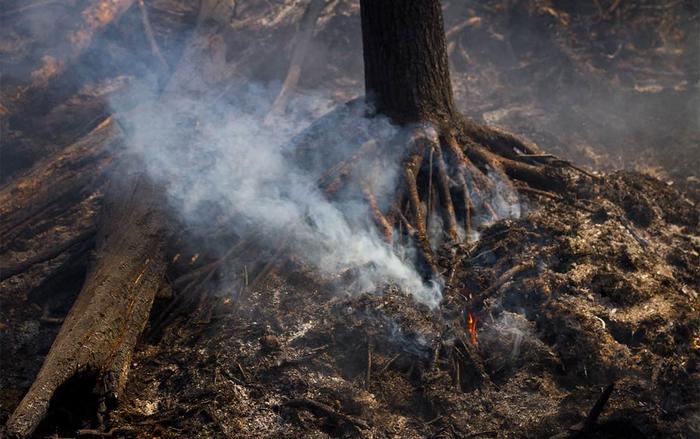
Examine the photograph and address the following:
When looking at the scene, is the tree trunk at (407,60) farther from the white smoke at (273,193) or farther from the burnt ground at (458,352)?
the burnt ground at (458,352)

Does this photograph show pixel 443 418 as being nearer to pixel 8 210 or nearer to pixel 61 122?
pixel 8 210

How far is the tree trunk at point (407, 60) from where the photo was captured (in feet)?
15.3

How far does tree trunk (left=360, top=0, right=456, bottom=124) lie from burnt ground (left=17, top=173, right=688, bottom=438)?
1434mm

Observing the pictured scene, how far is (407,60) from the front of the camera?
4.84 m

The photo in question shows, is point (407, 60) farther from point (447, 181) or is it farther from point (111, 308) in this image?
point (111, 308)

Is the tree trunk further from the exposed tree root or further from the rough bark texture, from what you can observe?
the rough bark texture

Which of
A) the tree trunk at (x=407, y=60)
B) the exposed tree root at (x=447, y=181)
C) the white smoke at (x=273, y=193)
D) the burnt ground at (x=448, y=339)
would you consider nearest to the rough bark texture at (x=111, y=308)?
the burnt ground at (x=448, y=339)

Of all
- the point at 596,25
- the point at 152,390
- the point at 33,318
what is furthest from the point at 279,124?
the point at 596,25

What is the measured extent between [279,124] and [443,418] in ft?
15.5

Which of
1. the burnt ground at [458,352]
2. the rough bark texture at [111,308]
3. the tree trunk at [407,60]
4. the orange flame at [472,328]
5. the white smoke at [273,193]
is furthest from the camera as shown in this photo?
the tree trunk at [407,60]

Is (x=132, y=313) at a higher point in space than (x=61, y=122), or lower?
lower

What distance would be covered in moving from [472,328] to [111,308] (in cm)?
253

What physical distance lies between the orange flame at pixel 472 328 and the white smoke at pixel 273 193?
27 cm

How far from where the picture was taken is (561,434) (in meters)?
3.07
